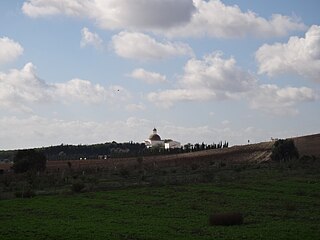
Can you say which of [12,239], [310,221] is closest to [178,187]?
[310,221]

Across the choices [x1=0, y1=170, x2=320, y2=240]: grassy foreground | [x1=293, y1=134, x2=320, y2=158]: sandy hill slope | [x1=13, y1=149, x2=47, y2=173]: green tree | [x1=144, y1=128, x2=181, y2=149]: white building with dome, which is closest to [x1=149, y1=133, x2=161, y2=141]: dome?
[x1=144, y1=128, x2=181, y2=149]: white building with dome

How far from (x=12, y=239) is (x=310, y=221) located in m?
12.9

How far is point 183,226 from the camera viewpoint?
2255cm

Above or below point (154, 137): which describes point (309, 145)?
below

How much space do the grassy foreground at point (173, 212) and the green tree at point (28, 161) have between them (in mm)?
29677

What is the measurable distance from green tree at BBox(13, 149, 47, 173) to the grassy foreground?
29677 mm

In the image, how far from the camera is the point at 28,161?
6738cm

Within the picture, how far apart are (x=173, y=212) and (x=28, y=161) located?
43321 mm

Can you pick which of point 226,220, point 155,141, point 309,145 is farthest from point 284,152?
point 155,141

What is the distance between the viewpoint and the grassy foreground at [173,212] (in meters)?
20.6

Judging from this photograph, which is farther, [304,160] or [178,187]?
[304,160]

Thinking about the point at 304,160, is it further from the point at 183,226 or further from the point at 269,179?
the point at 183,226

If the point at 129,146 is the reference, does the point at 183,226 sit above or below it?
below

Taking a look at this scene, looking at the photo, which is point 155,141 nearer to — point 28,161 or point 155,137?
point 155,137
